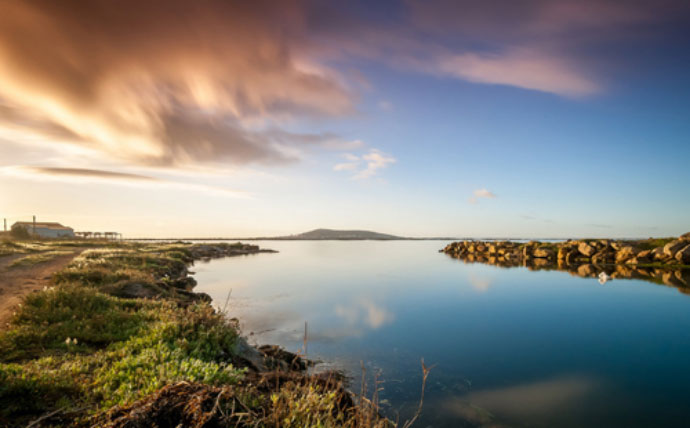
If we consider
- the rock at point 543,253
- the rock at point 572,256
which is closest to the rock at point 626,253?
the rock at point 572,256

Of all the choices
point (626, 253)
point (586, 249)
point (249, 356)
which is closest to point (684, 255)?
point (626, 253)

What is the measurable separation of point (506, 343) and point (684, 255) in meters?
30.5

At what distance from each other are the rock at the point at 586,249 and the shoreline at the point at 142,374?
141 ft

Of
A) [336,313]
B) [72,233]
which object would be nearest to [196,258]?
[336,313]

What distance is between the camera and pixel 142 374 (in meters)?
5.43

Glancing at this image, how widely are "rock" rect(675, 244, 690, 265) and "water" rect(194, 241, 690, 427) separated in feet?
34.1

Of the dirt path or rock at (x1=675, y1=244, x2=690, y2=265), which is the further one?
rock at (x1=675, y1=244, x2=690, y2=265)

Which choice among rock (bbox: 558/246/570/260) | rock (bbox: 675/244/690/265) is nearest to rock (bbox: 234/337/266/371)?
rock (bbox: 675/244/690/265)

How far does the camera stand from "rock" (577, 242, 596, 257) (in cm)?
3888

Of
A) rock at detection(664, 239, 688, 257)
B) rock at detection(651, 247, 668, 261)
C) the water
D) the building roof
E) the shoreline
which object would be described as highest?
the building roof

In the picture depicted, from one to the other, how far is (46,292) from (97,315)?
293 cm

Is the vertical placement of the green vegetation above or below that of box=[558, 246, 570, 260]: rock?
above

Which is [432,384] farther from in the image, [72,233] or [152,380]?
[72,233]

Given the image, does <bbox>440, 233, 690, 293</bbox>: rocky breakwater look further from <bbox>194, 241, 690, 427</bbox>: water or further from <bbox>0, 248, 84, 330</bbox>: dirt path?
<bbox>0, 248, 84, 330</bbox>: dirt path
